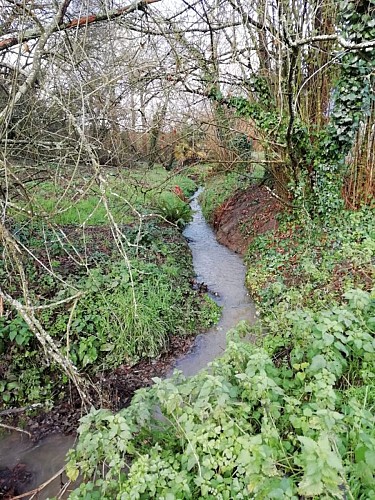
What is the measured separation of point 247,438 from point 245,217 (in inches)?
280

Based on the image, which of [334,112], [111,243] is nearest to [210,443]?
[111,243]

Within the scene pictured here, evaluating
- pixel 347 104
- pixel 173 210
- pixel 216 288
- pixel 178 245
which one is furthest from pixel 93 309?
pixel 173 210

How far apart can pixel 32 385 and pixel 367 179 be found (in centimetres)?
586

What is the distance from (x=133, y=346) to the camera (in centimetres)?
439

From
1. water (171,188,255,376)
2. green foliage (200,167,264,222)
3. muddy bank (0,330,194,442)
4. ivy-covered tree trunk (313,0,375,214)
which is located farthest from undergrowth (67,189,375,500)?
green foliage (200,167,264,222)

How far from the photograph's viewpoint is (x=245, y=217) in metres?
8.60

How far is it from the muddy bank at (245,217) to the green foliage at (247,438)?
5034 millimetres

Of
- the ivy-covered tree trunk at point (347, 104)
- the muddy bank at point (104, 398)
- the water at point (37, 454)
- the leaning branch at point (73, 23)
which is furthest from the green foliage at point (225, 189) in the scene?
the water at point (37, 454)

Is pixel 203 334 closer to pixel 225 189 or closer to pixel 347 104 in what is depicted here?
pixel 347 104

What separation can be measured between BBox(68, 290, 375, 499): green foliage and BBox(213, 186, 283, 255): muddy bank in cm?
503

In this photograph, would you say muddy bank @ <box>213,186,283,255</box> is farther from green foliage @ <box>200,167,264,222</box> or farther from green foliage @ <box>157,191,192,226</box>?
green foliage @ <box>157,191,192,226</box>

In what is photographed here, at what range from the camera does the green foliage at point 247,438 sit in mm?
1636

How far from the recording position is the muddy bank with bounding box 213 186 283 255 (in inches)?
304

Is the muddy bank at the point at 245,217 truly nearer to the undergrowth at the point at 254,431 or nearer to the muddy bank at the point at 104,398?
the muddy bank at the point at 104,398
